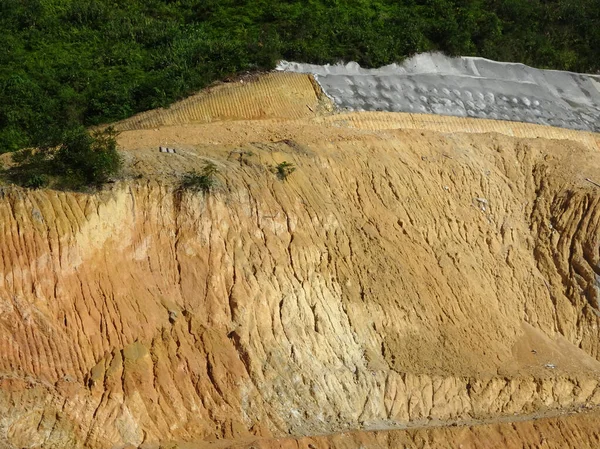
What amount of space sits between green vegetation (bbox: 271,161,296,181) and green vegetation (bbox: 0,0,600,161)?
5048 millimetres

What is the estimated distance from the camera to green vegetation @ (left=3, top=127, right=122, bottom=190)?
1541 cm

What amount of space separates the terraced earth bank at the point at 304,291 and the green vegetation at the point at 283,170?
0.15 m

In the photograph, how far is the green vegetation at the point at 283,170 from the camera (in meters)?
18.1

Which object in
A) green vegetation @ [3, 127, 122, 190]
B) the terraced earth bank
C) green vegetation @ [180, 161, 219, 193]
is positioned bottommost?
the terraced earth bank

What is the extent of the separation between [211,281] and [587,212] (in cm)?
1131

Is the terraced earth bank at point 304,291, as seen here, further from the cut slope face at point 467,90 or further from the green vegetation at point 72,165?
the cut slope face at point 467,90

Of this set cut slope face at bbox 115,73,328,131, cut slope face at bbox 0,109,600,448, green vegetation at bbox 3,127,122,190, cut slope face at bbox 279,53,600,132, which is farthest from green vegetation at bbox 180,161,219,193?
cut slope face at bbox 279,53,600,132

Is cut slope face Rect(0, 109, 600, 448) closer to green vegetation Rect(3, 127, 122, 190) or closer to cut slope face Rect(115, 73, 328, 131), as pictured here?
green vegetation Rect(3, 127, 122, 190)

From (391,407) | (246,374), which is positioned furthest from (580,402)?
(246,374)

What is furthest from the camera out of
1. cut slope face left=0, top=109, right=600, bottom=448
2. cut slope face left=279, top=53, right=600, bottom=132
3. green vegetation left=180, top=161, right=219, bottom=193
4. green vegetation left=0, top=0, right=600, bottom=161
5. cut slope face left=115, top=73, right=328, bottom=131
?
cut slope face left=279, top=53, right=600, bottom=132

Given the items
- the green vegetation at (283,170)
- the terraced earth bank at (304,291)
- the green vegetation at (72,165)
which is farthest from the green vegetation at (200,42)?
the green vegetation at (283,170)

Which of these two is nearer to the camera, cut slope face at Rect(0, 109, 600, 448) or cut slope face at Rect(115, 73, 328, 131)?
cut slope face at Rect(0, 109, 600, 448)

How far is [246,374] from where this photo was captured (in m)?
15.3

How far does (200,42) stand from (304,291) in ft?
37.1
